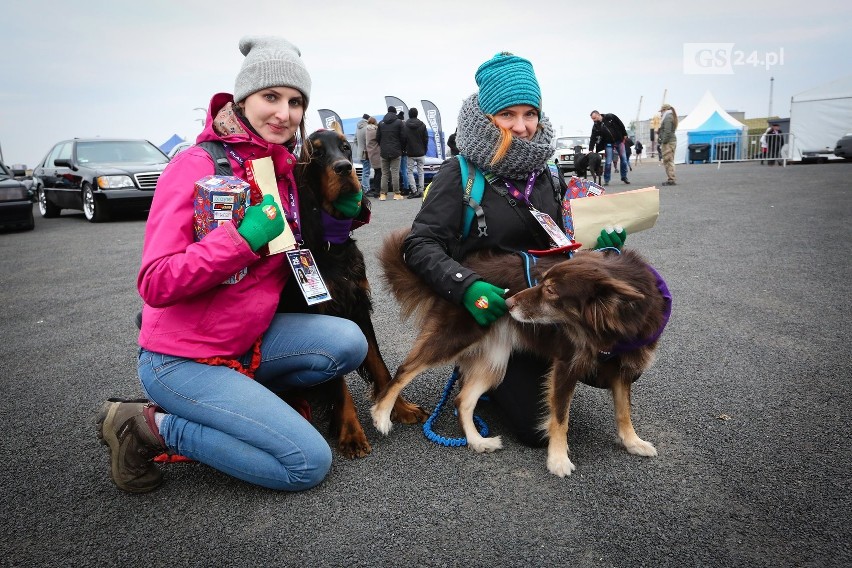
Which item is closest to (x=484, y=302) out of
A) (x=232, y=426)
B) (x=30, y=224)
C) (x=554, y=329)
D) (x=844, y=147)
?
(x=554, y=329)

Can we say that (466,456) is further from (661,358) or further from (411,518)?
(661,358)

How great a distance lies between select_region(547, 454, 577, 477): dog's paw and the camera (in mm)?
2367

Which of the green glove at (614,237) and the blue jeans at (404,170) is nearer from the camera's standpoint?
the green glove at (614,237)

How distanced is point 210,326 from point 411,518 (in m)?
Answer: 1.09

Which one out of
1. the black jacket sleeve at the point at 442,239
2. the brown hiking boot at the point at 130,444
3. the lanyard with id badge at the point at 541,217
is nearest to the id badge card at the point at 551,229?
the lanyard with id badge at the point at 541,217

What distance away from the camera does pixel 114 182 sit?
10.7m

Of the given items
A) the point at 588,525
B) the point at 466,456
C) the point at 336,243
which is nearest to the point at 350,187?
the point at 336,243

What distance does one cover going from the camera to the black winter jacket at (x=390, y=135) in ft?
42.5

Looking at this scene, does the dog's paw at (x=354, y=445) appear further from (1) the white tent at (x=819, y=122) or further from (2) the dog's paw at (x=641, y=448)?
(1) the white tent at (x=819, y=122)

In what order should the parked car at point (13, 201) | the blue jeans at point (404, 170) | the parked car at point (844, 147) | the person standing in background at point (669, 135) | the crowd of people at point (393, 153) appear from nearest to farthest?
the parked car at point (13, 201), the crowd of people at point (393, 153), the person standing in background at point (669, 135), the blue jeans at point (404, 170), the parked car at point (844, 147)

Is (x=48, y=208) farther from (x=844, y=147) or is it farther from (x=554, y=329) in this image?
(x=844, y=147)

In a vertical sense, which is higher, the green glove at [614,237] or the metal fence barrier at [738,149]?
the metal fence barrier at [738,149]

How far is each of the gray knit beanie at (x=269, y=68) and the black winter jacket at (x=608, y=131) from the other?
13621 millimetres

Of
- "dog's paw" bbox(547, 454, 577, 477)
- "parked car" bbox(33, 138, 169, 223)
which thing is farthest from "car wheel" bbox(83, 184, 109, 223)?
"dog's paw" bbox(547, 454, 577, 477)
